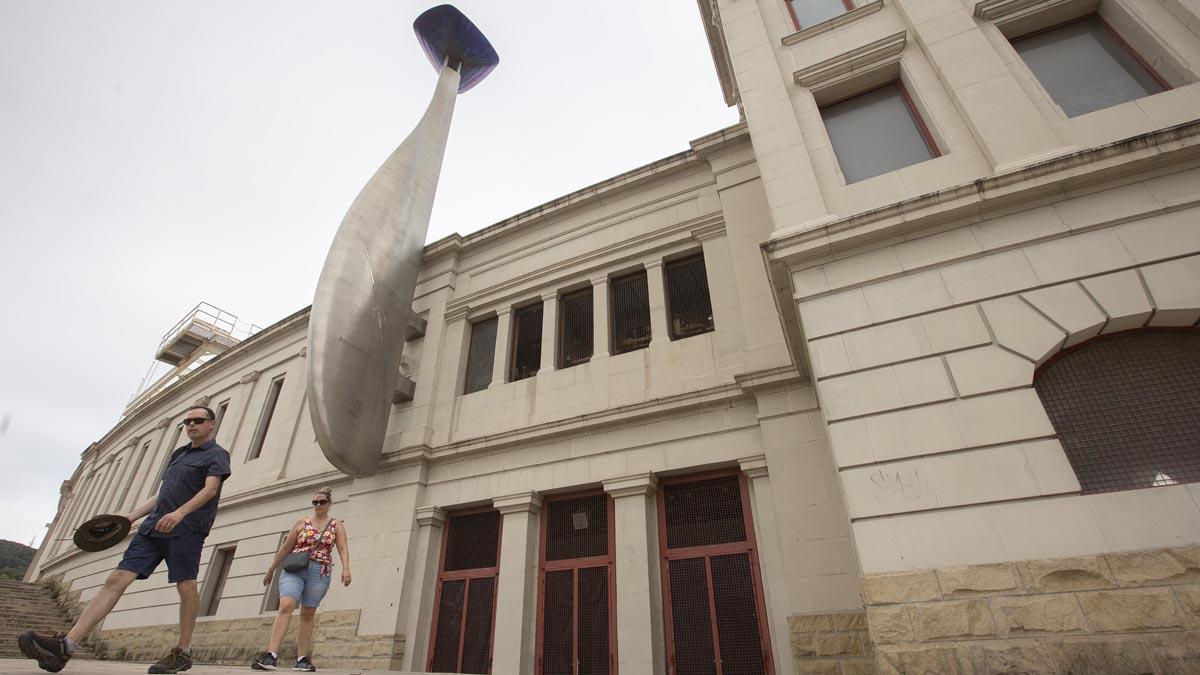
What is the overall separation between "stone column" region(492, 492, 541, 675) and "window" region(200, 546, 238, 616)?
31.0 feet

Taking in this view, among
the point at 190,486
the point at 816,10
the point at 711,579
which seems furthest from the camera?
the point at 816,10

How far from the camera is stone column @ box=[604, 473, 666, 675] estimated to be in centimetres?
796

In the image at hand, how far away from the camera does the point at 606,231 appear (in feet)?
40.2

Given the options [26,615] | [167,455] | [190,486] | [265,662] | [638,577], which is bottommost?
[265,662]

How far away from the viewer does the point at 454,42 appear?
18.7m

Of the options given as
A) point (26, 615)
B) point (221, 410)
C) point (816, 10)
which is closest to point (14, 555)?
point (26, 615)

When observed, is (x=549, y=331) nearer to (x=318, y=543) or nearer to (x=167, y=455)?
(x=318, y=543)

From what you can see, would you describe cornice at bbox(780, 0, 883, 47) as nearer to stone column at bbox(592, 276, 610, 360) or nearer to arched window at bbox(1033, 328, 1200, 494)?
stone column at bbox(592, 276, 610, 360)

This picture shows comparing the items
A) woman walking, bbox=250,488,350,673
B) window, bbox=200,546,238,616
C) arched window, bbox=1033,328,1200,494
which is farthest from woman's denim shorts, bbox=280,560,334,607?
window, bbox=200,546,238,616

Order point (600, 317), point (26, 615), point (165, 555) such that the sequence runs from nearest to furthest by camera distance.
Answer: point (165, 555)
point (600, 317)
point (26, 615)

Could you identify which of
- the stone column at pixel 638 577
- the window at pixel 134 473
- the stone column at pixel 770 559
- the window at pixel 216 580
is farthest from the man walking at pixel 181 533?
the window at pixel 134 473

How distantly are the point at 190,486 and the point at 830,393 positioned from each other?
6.31 m

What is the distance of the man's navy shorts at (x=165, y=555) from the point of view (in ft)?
14.5

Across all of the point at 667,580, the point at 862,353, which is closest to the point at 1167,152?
the point at 862,353
